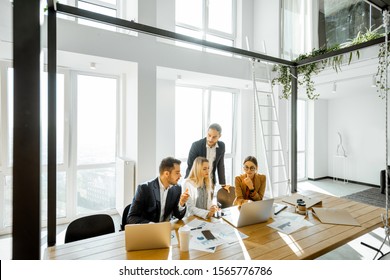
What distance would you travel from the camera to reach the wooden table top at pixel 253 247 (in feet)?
4.23

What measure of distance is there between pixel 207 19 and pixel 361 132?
198 inches

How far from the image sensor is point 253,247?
4.59ft

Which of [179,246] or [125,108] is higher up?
[125,108]

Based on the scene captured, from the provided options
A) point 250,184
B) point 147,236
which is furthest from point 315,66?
point 147,236

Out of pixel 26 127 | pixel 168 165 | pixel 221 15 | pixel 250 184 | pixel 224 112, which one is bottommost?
pixel 250 184

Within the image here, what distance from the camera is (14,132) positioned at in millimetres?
708

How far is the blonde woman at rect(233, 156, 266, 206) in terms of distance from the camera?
2.38m

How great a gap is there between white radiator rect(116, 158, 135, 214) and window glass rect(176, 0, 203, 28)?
2.86 m

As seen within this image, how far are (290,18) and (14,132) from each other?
5.08 m

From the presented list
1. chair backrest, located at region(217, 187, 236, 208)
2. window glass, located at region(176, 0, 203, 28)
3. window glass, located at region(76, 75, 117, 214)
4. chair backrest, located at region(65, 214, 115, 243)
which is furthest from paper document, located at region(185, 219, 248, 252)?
window glass, located at region(176, 0, 203, 28)

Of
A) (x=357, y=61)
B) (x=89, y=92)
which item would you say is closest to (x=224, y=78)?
(x=357, y=61)

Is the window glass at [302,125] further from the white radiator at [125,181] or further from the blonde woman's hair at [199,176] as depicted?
the blonde woman's hair at [199,176]

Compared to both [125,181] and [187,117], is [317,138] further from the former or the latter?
[125,181]
